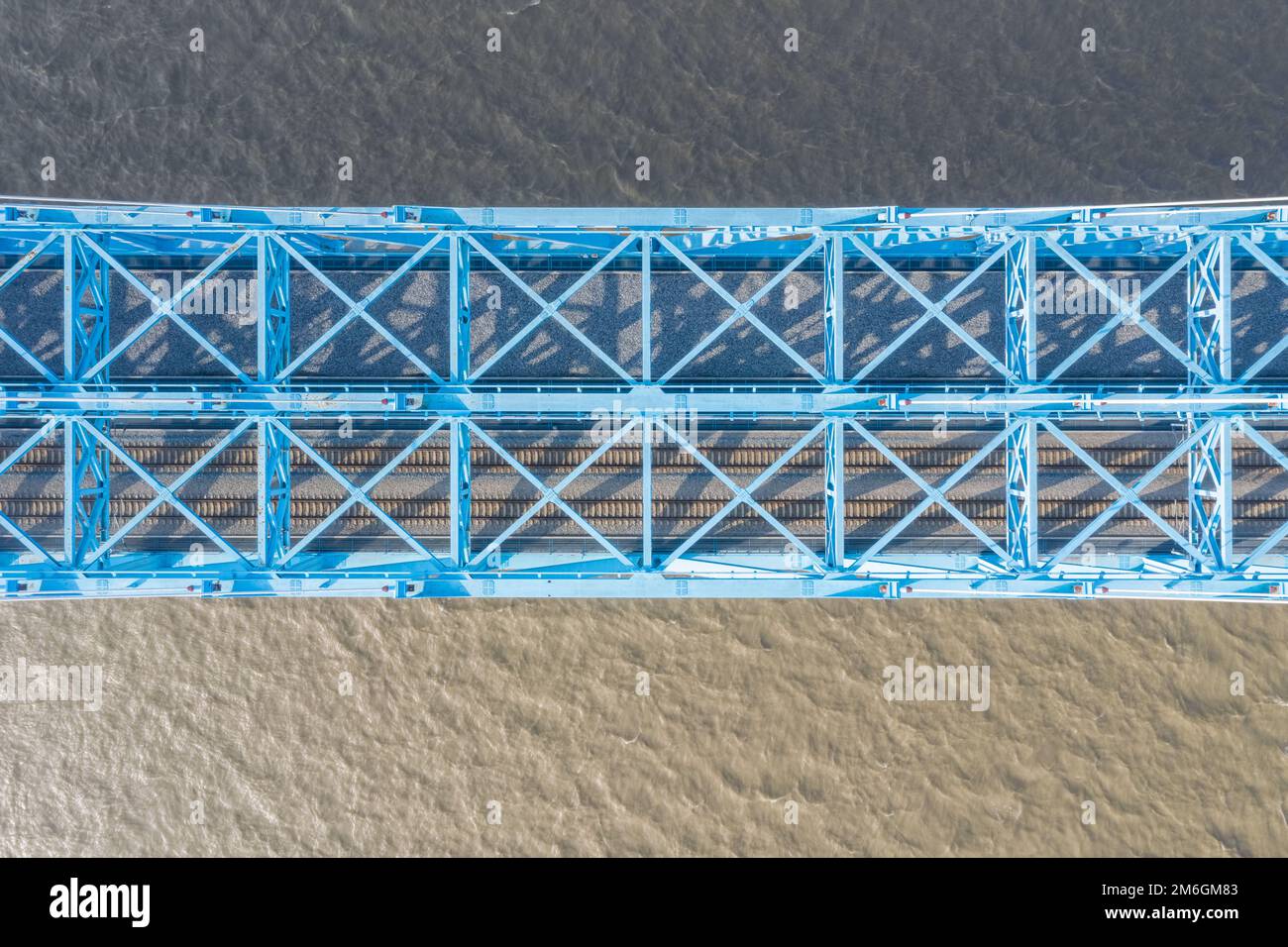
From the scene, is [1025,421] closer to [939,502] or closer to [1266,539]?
[939,502]

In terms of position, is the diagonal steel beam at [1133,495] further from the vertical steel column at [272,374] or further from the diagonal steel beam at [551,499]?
the vertical steel column at [272,374]

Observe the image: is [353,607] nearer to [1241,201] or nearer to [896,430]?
[896,430]

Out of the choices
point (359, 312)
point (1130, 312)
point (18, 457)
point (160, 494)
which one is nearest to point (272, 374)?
point (359, 312)

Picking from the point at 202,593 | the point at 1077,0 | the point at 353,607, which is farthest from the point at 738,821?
the point at 1077,0

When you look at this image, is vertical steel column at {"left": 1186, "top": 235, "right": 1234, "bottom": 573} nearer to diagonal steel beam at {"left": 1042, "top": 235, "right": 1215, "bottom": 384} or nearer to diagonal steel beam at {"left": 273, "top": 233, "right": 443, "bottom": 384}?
diagonal steel beam at {"left": 1042, "top": 235, "right": 1215, "bottom": 384}

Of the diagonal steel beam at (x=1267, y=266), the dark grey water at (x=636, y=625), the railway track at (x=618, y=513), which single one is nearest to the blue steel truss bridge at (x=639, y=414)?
the railway track at (x=618, y=513)

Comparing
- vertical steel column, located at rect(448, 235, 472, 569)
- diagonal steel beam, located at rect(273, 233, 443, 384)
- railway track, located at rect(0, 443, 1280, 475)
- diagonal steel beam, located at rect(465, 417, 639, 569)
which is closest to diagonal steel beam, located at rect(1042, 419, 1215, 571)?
railway track, located at rect(0, 443, 1280, 475)
